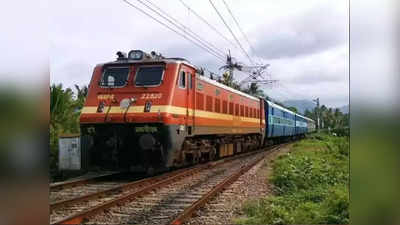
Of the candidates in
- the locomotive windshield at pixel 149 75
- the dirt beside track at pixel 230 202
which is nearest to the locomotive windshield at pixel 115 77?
the locomotive windshield at pixel 149 75

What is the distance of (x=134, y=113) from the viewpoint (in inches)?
247

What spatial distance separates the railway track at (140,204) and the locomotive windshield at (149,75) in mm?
1466

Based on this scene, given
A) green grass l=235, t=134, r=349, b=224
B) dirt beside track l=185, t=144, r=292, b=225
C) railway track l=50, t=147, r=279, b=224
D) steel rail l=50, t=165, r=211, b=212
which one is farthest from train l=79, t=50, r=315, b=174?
green grass l=235, t=134, r=349, b=224

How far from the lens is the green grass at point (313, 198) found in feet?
11.8

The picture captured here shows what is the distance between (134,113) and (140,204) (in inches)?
75.7

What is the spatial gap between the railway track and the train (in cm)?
37

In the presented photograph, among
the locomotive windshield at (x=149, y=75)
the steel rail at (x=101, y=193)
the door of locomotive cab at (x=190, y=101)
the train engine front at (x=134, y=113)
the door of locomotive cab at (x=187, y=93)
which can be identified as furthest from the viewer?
the door of locomotive cab at (x=190, y=101)

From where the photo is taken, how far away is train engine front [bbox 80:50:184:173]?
5777mm

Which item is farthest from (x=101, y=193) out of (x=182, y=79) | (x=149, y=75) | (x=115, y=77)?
(x=182, y=79)

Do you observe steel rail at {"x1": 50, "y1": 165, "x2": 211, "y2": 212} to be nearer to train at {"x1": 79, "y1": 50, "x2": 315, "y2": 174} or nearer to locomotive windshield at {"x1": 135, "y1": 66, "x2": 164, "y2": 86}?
train at {"x1": 79, "y1": 50, "x2": 315, "y2": 174}

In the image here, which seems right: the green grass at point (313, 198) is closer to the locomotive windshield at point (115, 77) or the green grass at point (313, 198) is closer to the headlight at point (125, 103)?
the headlight at point (125, 103)
